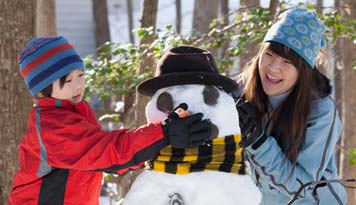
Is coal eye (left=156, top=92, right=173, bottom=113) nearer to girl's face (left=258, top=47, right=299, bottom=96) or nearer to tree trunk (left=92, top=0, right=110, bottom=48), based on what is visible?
girl's face (left=258, top=47, right=299, bottom=96)

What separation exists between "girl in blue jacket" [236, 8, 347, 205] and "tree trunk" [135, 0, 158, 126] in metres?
1.75

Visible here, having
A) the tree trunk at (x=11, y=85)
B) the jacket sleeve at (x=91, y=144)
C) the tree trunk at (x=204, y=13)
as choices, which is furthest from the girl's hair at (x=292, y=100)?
the tree trunk at (x=204, y=13)

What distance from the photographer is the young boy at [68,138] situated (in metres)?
2.33

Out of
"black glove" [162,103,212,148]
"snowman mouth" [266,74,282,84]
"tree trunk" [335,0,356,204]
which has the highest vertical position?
"snowman mouth" [266,74,282,84]

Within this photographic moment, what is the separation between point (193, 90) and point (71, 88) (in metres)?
0.53

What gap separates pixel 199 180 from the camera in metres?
2.37

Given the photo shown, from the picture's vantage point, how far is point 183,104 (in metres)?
2.37

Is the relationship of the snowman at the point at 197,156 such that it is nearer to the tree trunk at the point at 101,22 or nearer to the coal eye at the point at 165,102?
the coal eye at the point at 165,102

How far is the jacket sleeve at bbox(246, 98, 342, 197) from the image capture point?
9.78 ft

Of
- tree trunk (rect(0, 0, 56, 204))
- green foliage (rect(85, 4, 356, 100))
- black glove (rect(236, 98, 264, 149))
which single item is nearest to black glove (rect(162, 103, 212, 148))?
black glove (rect(236, 98, 264, 149))

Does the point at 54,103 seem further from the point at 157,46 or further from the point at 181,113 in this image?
the point at 157,46

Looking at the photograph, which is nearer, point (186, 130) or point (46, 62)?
point (186, 130)

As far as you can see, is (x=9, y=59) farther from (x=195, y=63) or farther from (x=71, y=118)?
(x=195, y=63)

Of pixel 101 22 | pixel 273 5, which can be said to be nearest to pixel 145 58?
pixel 273 5
